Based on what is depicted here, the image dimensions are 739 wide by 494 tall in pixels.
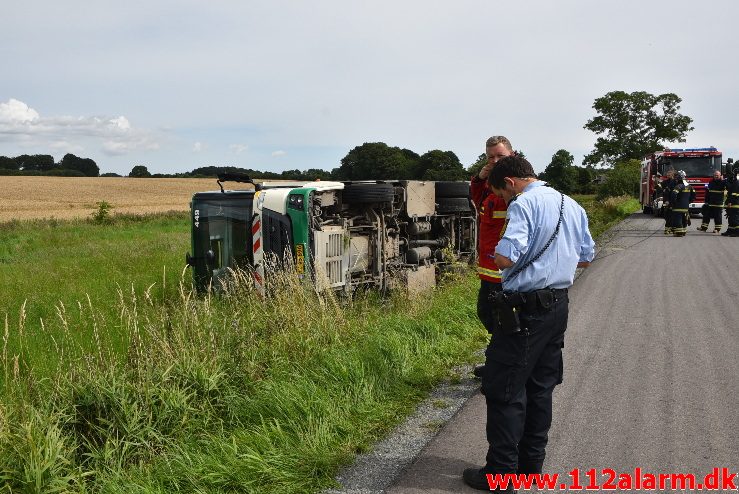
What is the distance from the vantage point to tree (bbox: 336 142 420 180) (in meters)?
33.2

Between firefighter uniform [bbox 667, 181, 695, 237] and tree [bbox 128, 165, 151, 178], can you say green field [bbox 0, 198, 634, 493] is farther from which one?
tree [bbox 128, 165, 151, 178]

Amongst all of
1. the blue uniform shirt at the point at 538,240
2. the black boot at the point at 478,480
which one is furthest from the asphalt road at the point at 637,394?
the blue uniform shirt at the point at 538,240

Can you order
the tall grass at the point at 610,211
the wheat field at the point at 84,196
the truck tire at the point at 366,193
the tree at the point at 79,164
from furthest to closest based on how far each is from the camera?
the tree at the point at 79,164 → the wheat field at the point at 84,196 → the tall grass at the point at 610,211 → the truck tire at the point at 366,193

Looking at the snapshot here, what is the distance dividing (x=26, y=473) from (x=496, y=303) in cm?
278

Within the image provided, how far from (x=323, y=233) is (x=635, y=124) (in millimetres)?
59035

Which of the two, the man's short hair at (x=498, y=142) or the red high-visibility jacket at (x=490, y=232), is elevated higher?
the man's short hair at (x=498, y=142)

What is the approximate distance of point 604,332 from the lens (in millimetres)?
7059

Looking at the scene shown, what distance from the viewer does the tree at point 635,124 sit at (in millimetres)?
59625

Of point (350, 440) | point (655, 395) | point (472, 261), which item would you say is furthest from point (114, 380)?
point (472, 261)

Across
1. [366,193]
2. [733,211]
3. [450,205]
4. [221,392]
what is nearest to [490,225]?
[221,392]

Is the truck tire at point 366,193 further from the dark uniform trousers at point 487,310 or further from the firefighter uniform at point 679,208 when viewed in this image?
the firefighter uniform at point 679,208

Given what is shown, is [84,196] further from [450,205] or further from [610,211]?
[450,205]

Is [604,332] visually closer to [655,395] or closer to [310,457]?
[655,395]

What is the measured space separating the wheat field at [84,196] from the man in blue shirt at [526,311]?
35862 millimetres
